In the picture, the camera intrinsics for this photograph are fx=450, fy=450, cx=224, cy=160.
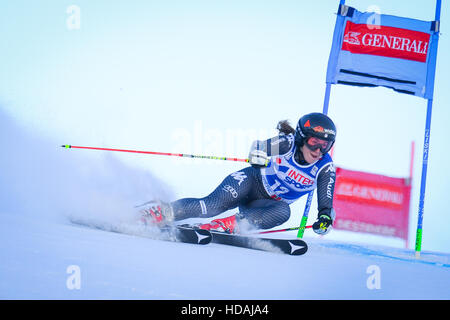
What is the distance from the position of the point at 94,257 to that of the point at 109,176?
2658mm

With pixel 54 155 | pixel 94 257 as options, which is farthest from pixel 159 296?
pixel 54 155

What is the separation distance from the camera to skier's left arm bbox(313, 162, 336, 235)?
134 inches

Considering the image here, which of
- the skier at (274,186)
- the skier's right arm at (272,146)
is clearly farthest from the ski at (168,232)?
the skier's right arm at (272,146)

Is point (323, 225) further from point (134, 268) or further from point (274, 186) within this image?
point (134, 268)

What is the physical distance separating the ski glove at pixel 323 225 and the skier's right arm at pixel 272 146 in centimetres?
69

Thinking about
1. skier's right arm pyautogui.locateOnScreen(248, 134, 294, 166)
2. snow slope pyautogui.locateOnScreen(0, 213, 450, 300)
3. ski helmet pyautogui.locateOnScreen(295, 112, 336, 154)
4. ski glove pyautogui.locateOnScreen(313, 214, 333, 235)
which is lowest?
ski glove pyautogui.locateOnScreen(313, 214, 333, 235)

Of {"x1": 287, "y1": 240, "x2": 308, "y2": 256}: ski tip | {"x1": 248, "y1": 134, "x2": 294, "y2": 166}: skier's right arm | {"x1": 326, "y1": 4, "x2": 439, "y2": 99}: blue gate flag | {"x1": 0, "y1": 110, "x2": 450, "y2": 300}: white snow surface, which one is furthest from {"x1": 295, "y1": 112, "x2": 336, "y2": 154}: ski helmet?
{"x1": 326, "y1": 4, "x2": 439, "y2": 99}: blue gate flag

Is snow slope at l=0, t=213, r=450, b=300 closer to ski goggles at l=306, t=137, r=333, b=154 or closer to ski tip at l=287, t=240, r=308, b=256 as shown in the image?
ski tip at l=287, t=240, r=308, b=256

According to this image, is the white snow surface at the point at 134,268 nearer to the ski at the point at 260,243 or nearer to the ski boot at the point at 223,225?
the ski at the point at 260,243

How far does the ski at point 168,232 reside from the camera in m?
3.00

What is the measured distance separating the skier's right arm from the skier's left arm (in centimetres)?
39

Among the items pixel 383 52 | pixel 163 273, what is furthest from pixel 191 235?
pixel 383 52
